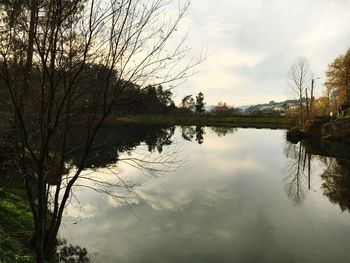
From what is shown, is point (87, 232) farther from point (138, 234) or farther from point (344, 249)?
point (344, 249)

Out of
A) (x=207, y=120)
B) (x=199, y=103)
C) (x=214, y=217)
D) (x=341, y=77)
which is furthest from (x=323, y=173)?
(x=199, y=103)

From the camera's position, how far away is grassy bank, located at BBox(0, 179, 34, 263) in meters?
10.0

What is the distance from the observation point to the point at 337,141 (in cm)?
5359

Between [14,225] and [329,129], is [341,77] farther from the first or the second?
[14,225]

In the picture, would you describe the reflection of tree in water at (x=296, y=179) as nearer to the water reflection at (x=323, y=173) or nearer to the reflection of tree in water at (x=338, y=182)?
the water reflection at (x=323, y=173)

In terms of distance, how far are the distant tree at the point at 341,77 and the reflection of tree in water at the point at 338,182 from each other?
35.6 m

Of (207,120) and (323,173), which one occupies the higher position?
(207,120)

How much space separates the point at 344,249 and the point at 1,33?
13600 millimetres

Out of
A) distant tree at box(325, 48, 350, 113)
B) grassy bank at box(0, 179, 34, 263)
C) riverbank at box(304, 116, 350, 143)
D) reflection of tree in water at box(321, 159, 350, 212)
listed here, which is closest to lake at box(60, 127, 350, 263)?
reflection of tree in water at box(321, 159, 350, 212)

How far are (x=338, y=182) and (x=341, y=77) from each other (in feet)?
161

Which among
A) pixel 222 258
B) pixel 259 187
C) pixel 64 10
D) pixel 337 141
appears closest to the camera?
pixel 64 10

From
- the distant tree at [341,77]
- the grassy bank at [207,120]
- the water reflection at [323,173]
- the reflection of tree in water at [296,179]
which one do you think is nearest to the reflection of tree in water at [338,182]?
the water reflection at [323,173]

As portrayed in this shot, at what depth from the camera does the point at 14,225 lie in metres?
12.7

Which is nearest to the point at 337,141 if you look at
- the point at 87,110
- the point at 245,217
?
the point at 245,217
